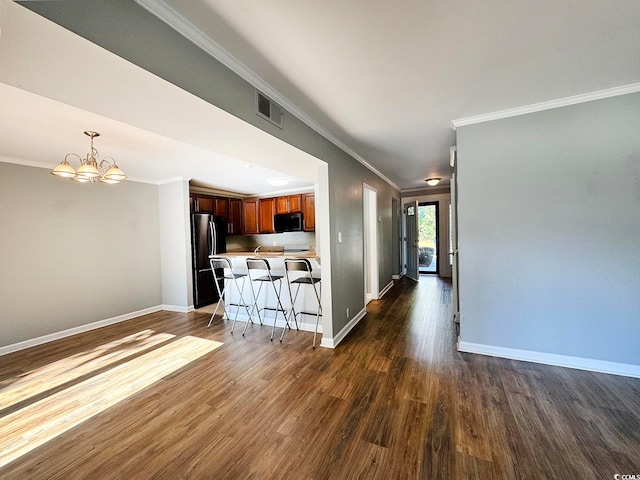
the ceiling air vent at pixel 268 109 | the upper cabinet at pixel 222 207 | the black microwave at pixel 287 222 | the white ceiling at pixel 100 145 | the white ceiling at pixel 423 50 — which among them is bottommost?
the black microwave at pixel 287 222

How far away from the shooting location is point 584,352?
234 cm

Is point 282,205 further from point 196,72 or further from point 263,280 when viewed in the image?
point 196,72

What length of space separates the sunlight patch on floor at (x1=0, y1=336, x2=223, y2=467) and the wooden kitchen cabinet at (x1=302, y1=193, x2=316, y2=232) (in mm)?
3304

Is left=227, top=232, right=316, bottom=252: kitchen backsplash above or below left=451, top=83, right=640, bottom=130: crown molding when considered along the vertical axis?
below

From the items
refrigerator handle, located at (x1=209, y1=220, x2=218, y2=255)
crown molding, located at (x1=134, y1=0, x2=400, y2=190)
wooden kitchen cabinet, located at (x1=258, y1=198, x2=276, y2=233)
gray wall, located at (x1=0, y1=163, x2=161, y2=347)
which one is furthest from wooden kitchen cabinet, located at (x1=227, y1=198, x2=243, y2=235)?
crown molding, located at (x1=134, y1=0, x2=400, y2=190)

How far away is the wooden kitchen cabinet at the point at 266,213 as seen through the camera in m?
6.14

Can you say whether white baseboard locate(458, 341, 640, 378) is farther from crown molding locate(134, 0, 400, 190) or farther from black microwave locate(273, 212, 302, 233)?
black microwave locate(273, 212, 302, 233)

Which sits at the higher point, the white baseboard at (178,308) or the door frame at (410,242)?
the door frame at (410,242)

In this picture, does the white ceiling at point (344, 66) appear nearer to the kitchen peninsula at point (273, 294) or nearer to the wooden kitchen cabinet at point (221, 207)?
the kitchen peninsula at point (273, 294)

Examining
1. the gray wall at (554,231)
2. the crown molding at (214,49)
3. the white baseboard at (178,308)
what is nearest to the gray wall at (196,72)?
the crown molding at (214,49)

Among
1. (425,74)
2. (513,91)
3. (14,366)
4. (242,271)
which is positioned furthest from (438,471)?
(14,366)

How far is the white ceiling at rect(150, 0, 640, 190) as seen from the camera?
1306 mm

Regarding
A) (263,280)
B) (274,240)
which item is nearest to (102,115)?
(263,280)

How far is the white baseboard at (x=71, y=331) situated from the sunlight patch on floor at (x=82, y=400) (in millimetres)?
1728
